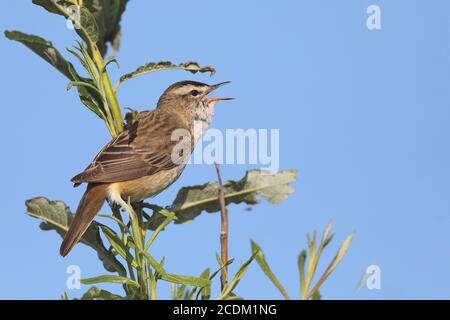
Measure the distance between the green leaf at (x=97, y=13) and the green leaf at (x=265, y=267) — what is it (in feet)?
5.47

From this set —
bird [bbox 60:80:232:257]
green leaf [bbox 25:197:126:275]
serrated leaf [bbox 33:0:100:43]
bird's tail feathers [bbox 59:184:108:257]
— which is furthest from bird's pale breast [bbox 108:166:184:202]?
serrated leaf [bbox 33:0:100:43]

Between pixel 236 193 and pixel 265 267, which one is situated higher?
pixel 236 193

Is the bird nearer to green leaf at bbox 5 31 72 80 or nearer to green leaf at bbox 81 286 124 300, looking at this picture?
green leaf at bbox 5 31 72 80

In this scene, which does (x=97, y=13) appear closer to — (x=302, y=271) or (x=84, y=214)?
(x=84, y=214)

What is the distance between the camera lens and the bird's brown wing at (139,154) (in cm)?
567

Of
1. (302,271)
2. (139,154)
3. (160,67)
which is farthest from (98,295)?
(139,154)

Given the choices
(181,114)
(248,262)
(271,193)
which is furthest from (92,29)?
(181,114)

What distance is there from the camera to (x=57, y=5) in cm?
351

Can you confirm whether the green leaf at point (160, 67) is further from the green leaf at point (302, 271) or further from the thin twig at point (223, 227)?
the green leaf at point (302, 271)

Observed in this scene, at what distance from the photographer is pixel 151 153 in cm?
625

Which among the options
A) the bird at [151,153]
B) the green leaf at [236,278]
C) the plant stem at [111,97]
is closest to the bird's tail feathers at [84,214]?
the bird at [151,153]

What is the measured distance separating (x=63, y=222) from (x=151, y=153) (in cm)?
265

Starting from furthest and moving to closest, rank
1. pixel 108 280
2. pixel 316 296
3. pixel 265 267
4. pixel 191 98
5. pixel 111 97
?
pixel 191 98
pixel 111 97
pixel 108 280
pixel 265 267
pixel 316 296

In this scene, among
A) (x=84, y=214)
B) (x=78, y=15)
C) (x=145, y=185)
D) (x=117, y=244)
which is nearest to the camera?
(x=117, y=244)
